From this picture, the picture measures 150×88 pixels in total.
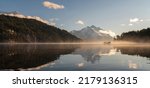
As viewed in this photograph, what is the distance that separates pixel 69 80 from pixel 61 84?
3.51 feet

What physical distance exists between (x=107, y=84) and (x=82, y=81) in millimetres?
2002

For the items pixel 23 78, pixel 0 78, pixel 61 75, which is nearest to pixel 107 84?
pixel 61 75

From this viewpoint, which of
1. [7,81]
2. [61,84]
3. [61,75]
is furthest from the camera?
[61,75]

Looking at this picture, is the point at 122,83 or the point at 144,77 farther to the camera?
the point at 144,77

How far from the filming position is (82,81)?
21047 millimetres

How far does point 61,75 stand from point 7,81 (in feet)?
15.4

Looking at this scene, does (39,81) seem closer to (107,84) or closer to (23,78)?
(23,78)

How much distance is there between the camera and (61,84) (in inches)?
805

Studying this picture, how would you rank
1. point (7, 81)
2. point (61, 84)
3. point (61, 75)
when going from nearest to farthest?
point (61, 84) < point (7, 81) < point (61, 75)

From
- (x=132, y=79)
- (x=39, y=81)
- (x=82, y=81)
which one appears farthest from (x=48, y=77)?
(x=132, y=79)

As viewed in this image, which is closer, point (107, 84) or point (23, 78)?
point (107, 84)

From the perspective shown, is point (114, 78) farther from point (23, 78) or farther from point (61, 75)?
point (23, 78)

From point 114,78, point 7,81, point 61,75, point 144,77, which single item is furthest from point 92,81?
point 7,81

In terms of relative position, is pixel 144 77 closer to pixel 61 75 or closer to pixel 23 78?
pixel 61 75
